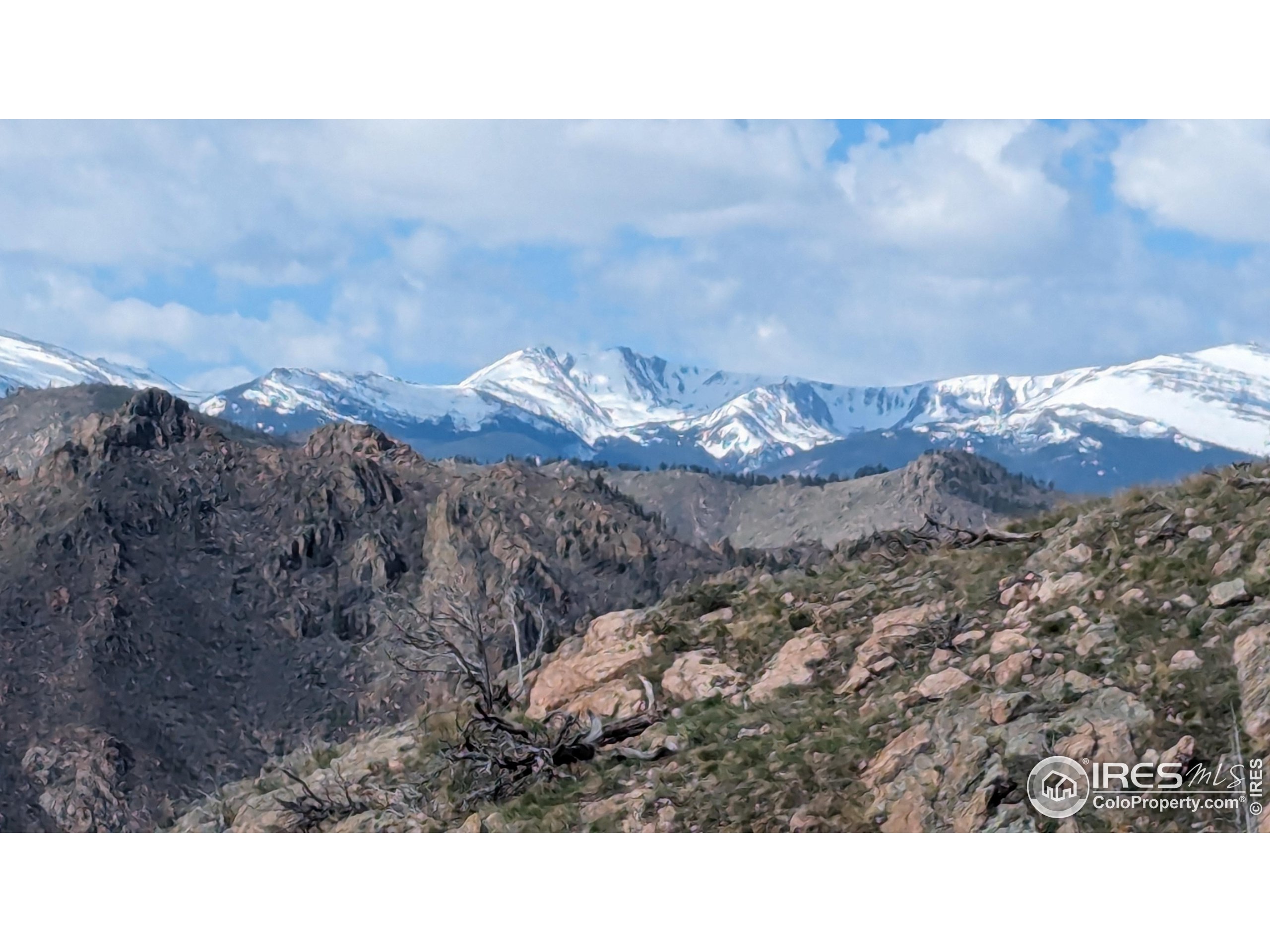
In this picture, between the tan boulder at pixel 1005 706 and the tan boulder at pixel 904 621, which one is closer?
the tan boulder at pixel 1005 706

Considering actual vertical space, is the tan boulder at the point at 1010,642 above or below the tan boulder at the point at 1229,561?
below

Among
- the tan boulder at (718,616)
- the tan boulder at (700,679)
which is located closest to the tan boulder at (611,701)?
the tan boulder at (700,679)

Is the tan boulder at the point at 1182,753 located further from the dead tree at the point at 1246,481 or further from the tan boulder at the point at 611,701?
the tan boulder at the point at 611,701

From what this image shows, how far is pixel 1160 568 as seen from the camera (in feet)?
50.2

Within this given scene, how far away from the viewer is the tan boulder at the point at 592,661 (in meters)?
17.5

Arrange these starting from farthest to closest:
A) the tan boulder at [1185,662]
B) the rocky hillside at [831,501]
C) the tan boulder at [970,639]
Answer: the rocky hillside at [831,501], the tan boulder at [970,639], the tan boulder at [1185,662]

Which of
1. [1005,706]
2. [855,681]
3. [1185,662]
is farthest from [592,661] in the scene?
[1185,662]

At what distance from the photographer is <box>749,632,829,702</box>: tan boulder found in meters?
16.1

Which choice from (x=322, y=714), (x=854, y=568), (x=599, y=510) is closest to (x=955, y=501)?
(x=599, y=510)

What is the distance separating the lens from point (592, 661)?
1794 centimetres

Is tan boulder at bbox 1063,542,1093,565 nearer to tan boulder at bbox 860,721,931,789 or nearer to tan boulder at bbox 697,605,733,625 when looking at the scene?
tan boulder at bbox 860,721,931,789

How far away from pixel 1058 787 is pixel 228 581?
78404 mm

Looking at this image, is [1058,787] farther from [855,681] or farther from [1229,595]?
[1229,595]

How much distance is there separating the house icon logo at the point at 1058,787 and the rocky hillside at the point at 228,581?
155 feet
